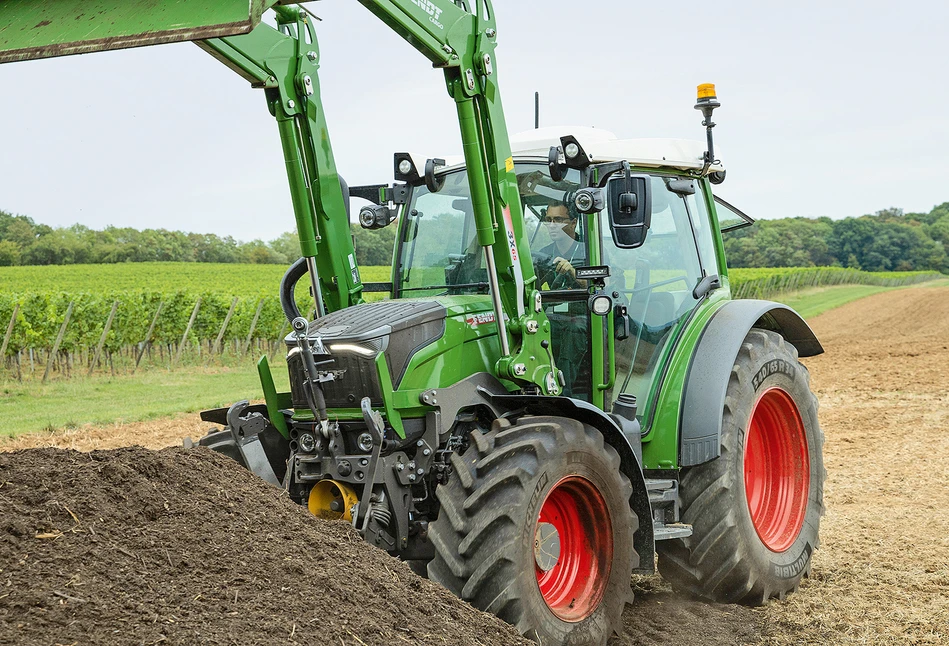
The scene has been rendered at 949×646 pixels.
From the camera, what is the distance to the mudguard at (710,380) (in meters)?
5.27

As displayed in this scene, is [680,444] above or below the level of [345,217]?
below

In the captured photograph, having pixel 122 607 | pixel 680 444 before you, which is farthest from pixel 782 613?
pixel 122 607

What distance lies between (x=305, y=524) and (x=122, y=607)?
0.95m

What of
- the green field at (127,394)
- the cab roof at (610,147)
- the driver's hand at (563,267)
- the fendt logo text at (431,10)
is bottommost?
the green field at (127,394)

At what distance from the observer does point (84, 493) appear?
3.86 metres

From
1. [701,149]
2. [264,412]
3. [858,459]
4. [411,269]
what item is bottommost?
[858,459]

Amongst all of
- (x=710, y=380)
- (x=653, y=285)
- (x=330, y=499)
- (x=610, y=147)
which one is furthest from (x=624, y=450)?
(x=610, y=147)

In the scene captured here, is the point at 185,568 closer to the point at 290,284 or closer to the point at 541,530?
the point at 541,530

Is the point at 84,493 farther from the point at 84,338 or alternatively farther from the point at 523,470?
the point at 84,338

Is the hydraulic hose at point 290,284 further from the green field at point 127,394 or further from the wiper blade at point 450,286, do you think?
the wiper blade at point 450,286

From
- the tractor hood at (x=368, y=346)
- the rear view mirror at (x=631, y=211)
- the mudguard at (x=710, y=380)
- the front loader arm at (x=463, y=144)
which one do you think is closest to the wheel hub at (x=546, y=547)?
the front loader arm at (x=463, y=144)

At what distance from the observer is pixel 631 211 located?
480cm

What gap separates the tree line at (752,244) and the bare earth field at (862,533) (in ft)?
41.9

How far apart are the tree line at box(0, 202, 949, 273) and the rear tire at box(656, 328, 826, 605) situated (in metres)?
20.2
